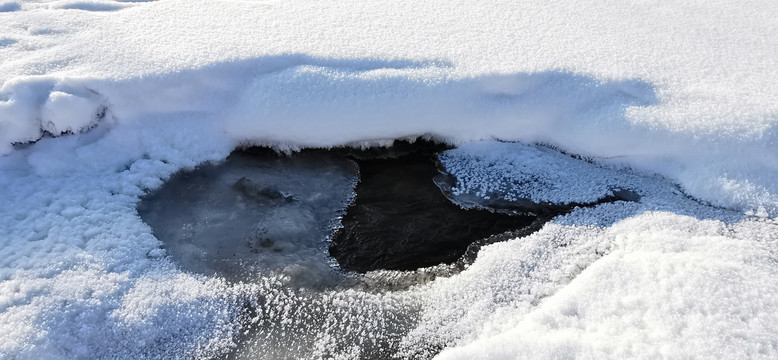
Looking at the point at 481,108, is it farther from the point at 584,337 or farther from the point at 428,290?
the point at 584,337

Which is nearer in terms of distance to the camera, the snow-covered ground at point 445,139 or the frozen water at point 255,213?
the snow-covered ground at point 445,139

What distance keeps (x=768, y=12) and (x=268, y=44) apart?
12.5ft

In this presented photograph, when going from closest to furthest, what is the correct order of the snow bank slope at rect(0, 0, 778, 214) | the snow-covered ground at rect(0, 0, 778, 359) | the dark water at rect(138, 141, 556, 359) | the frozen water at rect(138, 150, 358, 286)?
the snow-covered ground at rect(0, 0, 778, 359)
the dark water at rect(138, 141, 556, 359)
the frozen water at rect(138, 150, 358, 286)
the snow bank slope at rect(0, 0, 778, 214)

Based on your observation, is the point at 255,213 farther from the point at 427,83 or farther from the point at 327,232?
the point at 427,83

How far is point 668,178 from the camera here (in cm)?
322

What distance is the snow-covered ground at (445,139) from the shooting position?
243cm

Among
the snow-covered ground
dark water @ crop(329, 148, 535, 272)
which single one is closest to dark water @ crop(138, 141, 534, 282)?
dark water @ crop(329, 148, 535, 272)

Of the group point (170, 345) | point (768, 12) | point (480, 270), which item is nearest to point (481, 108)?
point (480, 270)

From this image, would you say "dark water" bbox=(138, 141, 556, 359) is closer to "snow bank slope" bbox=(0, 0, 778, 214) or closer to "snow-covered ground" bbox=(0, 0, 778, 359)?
"snow-covered ground" bbox=(0, 0, 778, 359)

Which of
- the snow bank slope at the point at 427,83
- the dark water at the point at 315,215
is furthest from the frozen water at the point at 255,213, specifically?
the snow bank slope at the point at 427,83

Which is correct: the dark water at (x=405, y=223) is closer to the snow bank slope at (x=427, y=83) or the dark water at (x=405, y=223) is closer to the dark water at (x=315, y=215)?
the dark water at (x=315, y=215)

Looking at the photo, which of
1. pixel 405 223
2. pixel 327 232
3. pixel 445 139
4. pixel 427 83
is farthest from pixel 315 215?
pixel 427 83

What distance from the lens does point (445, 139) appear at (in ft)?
11.6

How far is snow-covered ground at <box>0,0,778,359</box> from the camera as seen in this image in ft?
7.97
